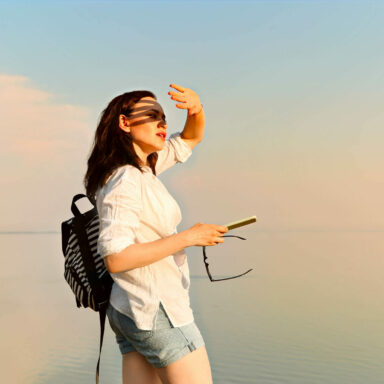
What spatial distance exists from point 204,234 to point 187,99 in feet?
2.12

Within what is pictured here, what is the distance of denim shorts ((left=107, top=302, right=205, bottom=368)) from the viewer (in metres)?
1.87

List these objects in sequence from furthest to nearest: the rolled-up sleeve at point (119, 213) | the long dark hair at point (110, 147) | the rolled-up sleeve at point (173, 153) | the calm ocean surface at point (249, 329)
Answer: the calm ocean surface at point (249, 329) → the rolled-up sleeve at point (173, 153) → the long dark hair at point (110, 147) → the rolled-up sleeve at point (119, 213)

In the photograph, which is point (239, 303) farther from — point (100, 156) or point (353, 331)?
point (100, 156)

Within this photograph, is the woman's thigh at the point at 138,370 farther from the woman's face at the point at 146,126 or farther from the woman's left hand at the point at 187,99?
the woman's left hand at the point at 187,99

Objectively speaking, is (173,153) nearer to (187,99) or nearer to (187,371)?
(187,99)

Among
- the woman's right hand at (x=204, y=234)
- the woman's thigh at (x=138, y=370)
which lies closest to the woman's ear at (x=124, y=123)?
the woman's right hand at (x=204, y=234)

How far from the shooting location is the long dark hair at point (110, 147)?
1.98 metres

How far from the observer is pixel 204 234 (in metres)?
1.86

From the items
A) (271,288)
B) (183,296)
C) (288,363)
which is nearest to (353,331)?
(288,363)

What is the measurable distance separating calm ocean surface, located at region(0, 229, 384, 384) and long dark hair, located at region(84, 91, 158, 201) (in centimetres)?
72

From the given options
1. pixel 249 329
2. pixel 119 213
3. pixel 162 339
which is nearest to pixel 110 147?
pixel 119 213

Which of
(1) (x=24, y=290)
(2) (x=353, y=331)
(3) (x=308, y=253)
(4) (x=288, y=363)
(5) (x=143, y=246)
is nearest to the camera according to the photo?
(5) (x=143, y=246)

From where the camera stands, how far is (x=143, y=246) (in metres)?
1.80

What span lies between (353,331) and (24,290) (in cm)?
495
